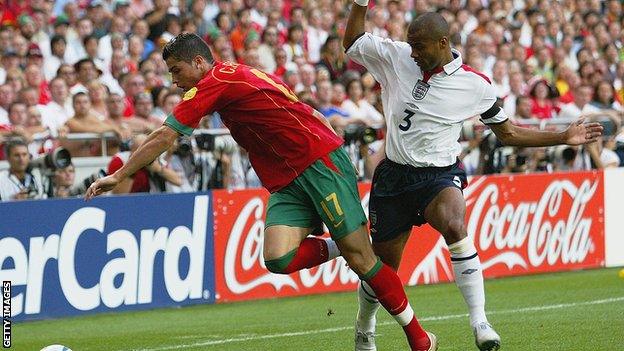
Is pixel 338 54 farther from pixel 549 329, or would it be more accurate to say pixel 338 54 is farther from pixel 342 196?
pixel 342 196

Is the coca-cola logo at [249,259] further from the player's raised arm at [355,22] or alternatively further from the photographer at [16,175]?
the player's raised arm at [355,22]

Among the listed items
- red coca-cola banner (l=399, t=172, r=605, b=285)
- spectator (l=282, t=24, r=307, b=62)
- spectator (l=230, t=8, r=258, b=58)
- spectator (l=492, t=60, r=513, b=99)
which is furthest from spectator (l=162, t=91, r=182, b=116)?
spectator (l=492, t=60, r=513, b=99)

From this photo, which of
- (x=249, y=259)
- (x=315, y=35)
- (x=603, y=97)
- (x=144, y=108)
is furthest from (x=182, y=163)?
(x=603, y=97)

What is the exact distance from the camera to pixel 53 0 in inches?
734

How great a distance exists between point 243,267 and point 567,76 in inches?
Answer: 368

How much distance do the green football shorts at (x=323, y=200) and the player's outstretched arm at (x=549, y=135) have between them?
1.30 metres

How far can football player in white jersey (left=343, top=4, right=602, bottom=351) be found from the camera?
857 cm

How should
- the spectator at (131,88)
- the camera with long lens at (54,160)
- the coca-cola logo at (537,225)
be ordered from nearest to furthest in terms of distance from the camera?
the camera with long lens at (54,160), the coca-cola logo at (537,225), the spectator at (131,88)

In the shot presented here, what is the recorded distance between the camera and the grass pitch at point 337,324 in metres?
9.86

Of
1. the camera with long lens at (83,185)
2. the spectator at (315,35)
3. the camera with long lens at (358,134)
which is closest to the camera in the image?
the camera with long lens at (83,185)

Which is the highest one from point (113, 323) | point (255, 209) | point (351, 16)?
point (351, 16)

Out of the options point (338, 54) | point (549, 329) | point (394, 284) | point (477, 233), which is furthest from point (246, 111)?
point (338, 54)

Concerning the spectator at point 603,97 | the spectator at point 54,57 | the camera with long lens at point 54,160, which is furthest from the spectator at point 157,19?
the spectator at point 603,97

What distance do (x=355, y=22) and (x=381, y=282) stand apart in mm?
1840
